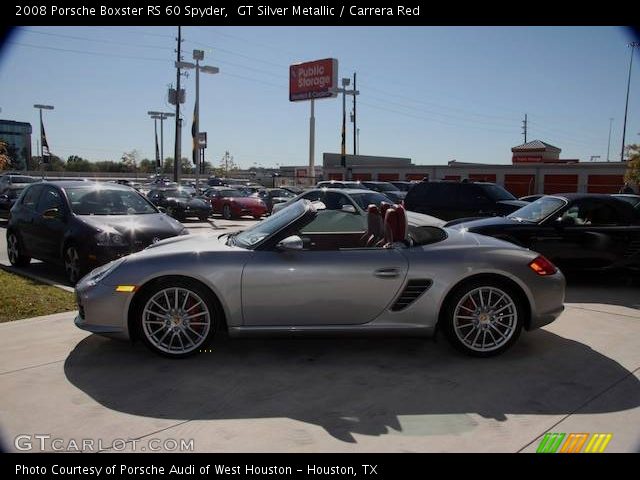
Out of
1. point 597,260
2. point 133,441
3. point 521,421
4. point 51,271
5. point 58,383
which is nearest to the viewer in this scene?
point 133,441

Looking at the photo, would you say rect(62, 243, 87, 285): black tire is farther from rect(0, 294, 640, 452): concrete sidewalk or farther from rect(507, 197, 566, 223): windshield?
rect(507, 197, 566, 223): windshield

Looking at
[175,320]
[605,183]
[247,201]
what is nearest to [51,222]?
[175,320]

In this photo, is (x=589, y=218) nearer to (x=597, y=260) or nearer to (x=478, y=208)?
(x=597, y=260)

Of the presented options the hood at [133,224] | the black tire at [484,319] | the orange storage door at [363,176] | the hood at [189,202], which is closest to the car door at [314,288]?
the black tire at [484,319]

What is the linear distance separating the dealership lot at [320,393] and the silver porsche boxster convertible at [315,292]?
11.5 inches

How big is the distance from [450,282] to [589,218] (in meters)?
4.42

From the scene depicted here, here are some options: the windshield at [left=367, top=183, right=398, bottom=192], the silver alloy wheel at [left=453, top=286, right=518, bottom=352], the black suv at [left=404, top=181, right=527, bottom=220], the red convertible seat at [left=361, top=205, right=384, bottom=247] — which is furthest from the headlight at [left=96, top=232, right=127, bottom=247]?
the windshield at [left=367, top=183, right=398, bottom=192]

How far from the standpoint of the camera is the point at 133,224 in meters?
7.61

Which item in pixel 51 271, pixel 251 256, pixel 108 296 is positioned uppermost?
pixel 251 256

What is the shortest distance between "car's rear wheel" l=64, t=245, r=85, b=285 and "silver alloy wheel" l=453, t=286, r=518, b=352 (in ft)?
17.6

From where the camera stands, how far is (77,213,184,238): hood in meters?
7.41
